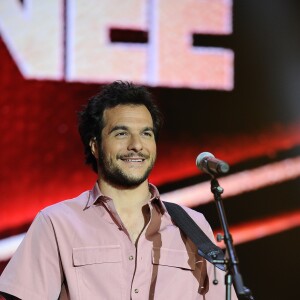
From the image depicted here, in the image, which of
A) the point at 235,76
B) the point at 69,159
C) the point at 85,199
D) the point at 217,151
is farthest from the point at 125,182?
the point at 235,76

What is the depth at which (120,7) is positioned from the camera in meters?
3.66

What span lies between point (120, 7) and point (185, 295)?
6.07 ft

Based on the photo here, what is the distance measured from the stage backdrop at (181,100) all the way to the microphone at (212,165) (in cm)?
144

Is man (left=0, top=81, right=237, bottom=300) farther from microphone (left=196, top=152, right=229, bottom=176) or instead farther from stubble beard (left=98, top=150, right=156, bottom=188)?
microphone (left=196, top=152, right=229, bottom=176)

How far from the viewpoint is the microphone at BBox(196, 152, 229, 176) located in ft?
6.77

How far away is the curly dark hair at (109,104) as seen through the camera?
281 centimetres

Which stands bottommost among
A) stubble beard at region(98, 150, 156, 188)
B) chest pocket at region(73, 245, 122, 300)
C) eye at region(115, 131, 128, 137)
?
chest pocket at region(73, 245, 122, 300)

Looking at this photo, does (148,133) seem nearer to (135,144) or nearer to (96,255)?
(135,144)

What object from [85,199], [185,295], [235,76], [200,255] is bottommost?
[185,295]

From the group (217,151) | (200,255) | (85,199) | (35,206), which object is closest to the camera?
(200,255)

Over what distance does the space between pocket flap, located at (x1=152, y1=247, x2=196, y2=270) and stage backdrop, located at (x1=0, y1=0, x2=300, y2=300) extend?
42.2 inches

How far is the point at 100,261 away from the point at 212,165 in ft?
2.18

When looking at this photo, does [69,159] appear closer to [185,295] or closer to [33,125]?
[33,125]

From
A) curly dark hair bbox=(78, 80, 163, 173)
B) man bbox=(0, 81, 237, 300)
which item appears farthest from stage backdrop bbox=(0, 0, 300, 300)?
man bbox=(0, 81, 237, 300)
